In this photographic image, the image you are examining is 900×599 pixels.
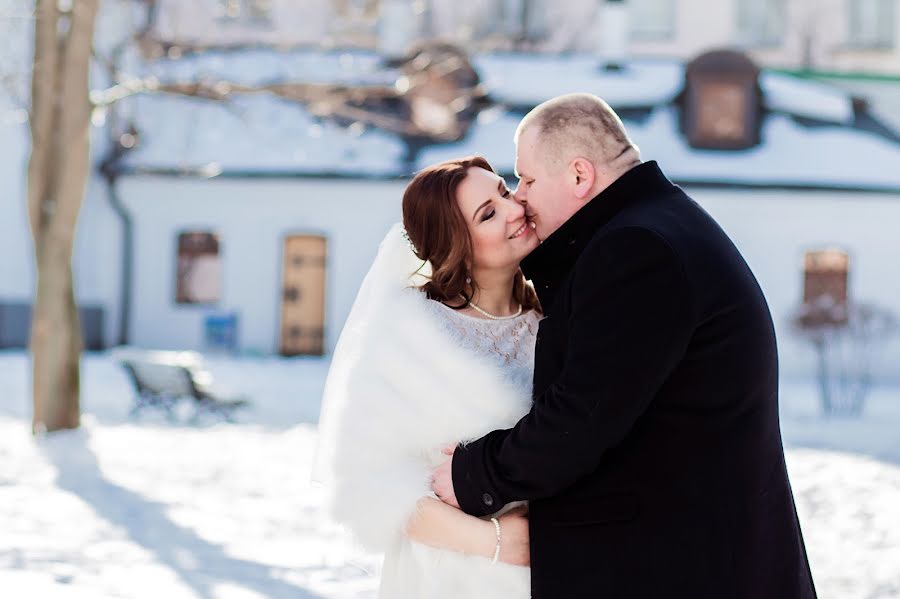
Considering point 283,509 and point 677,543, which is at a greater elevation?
point 677,543

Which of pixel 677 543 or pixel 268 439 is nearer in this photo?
pixel 677 543

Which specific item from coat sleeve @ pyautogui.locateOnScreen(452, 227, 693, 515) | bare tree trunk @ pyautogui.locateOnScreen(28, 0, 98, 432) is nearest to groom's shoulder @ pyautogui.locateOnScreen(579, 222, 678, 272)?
coat sleeve @ pyautogui.locateOnScreen(452, 227, 693, 515)

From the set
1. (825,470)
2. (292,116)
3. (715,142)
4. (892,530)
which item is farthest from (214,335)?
(892,530)

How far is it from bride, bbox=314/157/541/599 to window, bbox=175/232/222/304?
21.5m

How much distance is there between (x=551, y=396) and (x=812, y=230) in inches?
840

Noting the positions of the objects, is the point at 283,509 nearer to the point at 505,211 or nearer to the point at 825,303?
the point at 505,211

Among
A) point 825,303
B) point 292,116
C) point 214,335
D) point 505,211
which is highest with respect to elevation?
point 292,116

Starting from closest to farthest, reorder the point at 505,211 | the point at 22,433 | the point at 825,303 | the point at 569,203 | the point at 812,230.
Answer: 1. the point at 569,203
2. the point at 505,211
3. the point at 22,433
4. the point at 825,303
5. the point at 812,230

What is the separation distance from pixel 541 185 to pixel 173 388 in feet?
41.3

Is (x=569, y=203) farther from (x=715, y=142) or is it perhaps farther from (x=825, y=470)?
(x=715, y=142)

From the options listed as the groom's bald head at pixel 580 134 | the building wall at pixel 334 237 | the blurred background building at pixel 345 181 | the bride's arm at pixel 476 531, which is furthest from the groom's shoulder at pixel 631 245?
the building wall at pixel 334 237

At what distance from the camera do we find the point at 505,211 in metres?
3.22

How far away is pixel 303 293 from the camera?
24.0m

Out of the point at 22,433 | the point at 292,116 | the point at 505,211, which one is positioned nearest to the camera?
the point at 505,211
